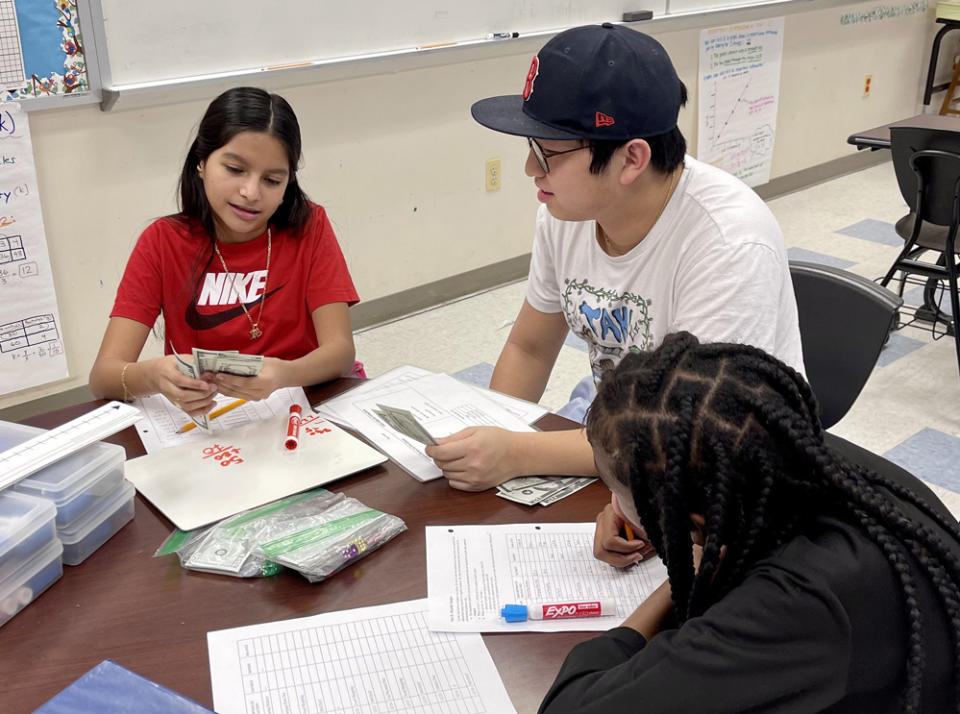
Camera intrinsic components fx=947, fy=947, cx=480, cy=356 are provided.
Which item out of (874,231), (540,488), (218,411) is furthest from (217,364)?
(874,231)

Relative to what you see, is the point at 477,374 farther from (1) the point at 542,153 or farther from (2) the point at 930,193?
(1) the point at 542,153

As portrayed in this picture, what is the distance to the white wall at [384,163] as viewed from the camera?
2646 mm

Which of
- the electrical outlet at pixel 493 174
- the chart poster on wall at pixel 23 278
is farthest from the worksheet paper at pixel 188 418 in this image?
the electrical outlet at pixel 493 174

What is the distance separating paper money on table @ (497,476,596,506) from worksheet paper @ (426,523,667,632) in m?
0.06

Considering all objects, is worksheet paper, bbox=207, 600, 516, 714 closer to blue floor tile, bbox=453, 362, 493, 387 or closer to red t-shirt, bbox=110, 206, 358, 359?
red t-shirt, bbox=110, 206, 358, 359

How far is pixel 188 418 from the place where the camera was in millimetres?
1511

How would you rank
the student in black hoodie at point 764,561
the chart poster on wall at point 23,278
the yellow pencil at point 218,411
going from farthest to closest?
the chart poster on wall at point 23,278 < the yellow pencil at point 218,411 < the student in black hoodie at point 764,561

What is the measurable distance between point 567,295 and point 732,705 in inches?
37.3

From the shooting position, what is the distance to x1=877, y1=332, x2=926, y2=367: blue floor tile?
3314mm

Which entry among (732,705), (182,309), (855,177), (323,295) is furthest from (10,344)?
(855,177)

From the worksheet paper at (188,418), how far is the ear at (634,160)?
619mm

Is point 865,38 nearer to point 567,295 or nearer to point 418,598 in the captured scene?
point 567,295

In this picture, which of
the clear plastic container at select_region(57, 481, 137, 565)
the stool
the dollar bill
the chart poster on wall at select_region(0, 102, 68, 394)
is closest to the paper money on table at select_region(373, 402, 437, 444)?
the dollar bill

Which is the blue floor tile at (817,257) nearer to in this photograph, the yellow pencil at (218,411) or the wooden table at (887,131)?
the wooden table at (887,131)
